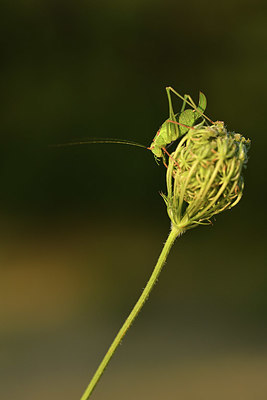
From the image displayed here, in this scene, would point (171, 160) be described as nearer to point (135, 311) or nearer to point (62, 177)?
point (135, 311)

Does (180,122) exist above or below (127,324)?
above

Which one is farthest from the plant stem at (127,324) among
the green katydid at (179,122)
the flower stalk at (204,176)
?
the green katydid at (179,122)

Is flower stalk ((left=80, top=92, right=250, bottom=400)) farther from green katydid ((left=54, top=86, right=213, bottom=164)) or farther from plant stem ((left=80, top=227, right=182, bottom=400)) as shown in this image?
green katydid ((left=54, top=86, right=213, bottom=164))

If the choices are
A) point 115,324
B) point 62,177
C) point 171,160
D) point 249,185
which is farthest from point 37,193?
point 171,160

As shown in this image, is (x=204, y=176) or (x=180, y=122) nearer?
(x=204, y=176)

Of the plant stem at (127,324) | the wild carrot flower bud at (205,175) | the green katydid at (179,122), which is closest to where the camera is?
the plant stem at (127,324)

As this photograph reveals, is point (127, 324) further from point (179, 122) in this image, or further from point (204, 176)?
point (179, 122)

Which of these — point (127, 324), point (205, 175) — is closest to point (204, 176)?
point (205, 175)

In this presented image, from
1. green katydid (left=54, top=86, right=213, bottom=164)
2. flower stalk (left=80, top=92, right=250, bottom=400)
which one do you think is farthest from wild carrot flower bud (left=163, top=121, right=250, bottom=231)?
green katydid (left=54, top=86, right=213, bottom=164)

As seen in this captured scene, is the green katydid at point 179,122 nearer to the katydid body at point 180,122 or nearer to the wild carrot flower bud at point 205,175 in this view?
the katydid body at point 180,122
